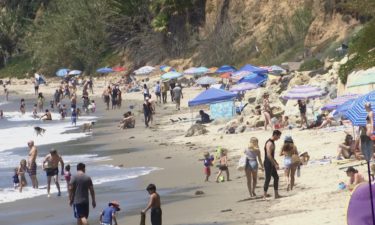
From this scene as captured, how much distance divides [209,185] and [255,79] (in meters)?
19.8

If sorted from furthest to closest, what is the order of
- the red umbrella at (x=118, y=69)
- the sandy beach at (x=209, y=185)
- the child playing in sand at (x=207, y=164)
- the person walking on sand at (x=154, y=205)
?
→ the red umbrella at (x=118, y=69) < the child playing in sand at (x=207, y=164) < the sandy beach at (x=209, y=185) < the person walking on sand at (x=154, y=205)

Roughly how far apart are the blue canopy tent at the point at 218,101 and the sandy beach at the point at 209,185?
0.85 meters

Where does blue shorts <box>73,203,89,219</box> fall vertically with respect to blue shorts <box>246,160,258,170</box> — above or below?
below

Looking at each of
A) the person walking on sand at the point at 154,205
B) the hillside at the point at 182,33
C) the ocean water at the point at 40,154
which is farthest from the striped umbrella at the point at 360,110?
the hillside at the point at 182,33

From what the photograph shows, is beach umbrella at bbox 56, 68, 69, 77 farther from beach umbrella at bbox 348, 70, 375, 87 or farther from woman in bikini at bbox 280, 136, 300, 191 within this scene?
woman in bikini at bbox 280, 136, 300, 191

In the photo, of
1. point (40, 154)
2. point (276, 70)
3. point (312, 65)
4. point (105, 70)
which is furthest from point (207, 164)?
point (105, 70)

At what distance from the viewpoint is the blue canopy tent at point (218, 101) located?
31.0 m

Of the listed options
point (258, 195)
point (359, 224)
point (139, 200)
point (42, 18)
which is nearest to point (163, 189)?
point (139, 200)

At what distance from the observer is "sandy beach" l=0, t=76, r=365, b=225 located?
14.9 metres

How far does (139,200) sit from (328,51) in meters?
26.3

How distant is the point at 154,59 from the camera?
65438 millimetres

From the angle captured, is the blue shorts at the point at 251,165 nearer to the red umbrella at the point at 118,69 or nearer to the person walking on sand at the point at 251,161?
the person walking on sand at the point at 251,161

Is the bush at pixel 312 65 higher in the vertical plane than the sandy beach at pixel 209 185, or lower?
higher

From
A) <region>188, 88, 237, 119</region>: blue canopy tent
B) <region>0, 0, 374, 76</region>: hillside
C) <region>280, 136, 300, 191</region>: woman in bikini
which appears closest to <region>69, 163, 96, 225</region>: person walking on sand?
<region>280, 136, 300, 191</region>: woman in bikini
